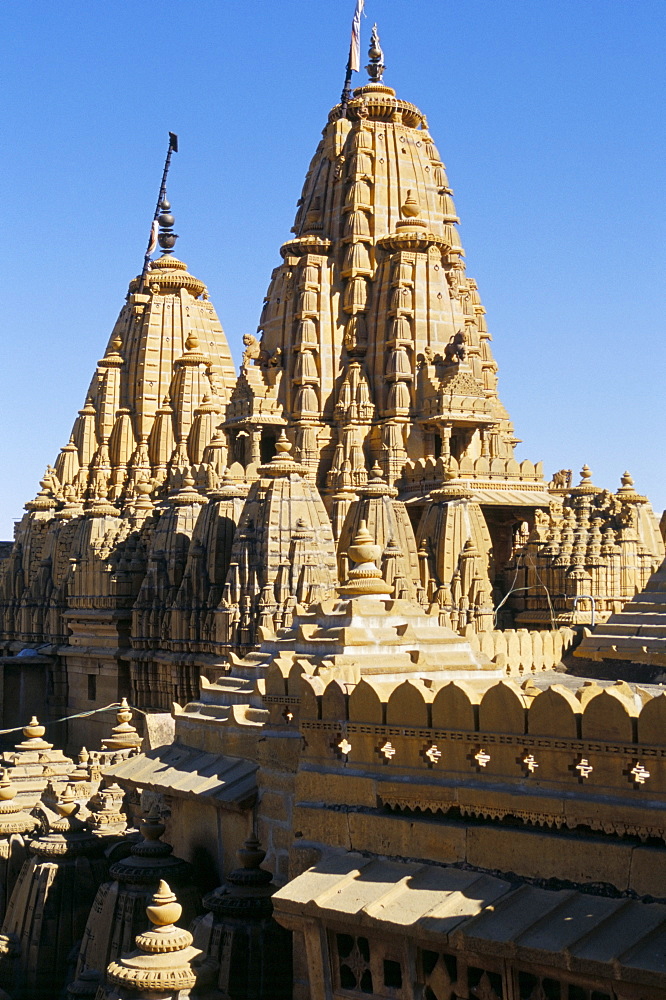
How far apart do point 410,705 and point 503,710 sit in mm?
907

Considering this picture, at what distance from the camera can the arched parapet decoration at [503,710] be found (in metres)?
9.44

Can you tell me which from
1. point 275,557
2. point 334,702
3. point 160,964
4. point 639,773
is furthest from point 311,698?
point 275,557

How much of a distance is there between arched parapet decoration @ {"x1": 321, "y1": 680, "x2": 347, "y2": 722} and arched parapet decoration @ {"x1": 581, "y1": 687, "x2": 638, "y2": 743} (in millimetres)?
2323

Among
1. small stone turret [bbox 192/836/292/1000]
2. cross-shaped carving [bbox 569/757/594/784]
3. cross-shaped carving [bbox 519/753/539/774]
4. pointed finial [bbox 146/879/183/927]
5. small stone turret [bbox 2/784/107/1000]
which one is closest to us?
cross-shaped carving [bbox 569/757/594/784]

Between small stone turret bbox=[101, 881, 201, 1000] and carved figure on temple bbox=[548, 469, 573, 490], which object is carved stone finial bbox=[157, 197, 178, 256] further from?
small stone turret bbox=[101, 881, 201, 1000]

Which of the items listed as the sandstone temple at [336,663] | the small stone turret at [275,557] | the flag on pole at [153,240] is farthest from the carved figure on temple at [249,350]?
the flag on pole at [153,240]

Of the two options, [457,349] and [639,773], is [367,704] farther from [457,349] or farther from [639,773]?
[457,349]

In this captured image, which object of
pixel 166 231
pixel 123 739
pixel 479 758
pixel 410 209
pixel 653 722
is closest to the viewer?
pixel 653 722

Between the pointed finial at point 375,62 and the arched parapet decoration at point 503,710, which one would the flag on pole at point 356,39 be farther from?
the arched parapet decoration at point 503,710

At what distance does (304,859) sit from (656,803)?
3379mm

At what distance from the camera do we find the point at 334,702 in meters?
10.8

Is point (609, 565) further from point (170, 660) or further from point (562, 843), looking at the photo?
point (562, 843)

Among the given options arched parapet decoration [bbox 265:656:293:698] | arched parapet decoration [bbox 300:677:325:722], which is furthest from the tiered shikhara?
arched parapet decoration [bbox 300:677:325:722]

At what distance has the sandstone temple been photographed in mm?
9180
